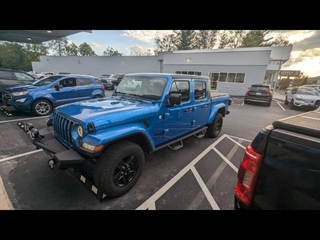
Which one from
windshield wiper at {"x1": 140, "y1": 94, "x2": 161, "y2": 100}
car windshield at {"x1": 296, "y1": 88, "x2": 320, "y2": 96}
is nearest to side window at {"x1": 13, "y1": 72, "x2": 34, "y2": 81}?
windshield wiper at {"x1": 140, "y1": 94, "x2": 161, "y2": 100}

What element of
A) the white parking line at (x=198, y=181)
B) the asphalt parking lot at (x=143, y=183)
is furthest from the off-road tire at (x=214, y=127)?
the white parking line at (x=198, y=181)

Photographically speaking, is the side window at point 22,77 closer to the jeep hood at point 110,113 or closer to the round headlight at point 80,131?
the jeep hood at point 110,113

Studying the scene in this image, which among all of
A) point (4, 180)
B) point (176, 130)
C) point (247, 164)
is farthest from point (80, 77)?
point (247, 164)

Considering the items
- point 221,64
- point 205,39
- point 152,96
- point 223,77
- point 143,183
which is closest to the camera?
point 143,183

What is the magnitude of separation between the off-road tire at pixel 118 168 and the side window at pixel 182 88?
5.03 feet

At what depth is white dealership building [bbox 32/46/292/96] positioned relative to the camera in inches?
647

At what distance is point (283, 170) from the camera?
3.62ft

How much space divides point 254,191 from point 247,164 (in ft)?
0.72

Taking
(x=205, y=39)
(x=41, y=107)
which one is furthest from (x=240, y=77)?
(x=205, y=39)

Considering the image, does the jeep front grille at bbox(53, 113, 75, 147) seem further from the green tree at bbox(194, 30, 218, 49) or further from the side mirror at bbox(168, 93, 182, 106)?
the green tree at bbox(194, 30, 218, 49)

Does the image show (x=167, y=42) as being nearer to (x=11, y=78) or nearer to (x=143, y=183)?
(x=11, y=78)

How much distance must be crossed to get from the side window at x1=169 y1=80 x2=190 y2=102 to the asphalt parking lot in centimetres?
148

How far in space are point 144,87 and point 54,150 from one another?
2010mm
